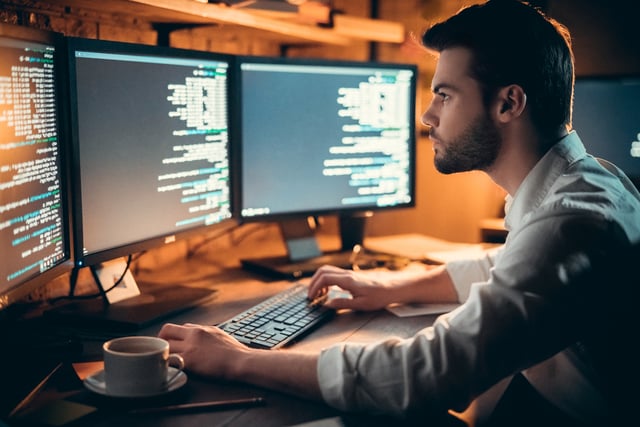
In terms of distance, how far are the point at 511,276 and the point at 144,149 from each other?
0.80m

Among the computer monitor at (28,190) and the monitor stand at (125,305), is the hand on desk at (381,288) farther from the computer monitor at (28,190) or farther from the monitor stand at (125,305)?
the computer monitor at (28,190)

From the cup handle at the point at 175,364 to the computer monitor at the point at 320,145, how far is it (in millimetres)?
698

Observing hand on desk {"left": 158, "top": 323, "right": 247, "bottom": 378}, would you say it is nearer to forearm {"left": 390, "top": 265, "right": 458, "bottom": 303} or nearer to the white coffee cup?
the white coffee cup

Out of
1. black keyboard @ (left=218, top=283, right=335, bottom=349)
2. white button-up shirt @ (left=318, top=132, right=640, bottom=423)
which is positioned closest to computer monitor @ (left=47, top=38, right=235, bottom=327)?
black keyboard @ (left=218, top=283, right=335, bottom=349)

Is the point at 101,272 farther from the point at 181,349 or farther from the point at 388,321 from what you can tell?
the point at 388,321

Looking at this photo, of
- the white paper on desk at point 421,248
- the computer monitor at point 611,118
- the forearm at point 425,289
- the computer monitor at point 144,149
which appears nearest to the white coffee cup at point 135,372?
the computer monitor at point 144,149

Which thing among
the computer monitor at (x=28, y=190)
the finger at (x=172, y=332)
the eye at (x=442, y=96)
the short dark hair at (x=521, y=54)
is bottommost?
the finger at (x=172, y=332)

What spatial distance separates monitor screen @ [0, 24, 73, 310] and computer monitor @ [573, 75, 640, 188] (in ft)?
4.98

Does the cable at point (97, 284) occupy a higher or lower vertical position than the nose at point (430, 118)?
lower

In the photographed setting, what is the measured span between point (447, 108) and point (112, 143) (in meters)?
0.63

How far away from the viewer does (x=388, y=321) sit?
56.7 inches

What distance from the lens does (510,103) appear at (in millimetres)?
1248

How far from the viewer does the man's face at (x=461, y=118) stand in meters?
1.28

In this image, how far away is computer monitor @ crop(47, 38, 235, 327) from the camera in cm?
130
